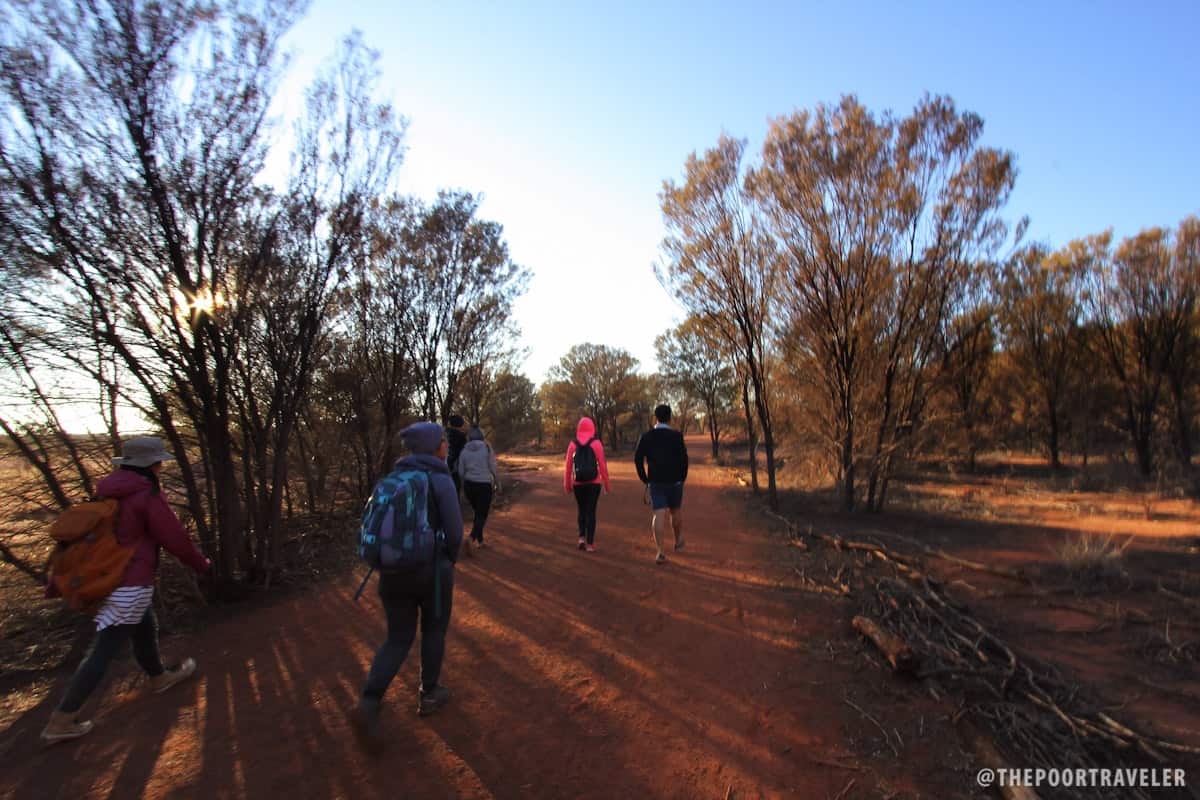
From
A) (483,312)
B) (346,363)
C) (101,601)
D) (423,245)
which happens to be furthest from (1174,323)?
(101,601)

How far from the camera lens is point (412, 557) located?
10.7 feet

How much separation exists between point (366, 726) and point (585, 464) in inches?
187

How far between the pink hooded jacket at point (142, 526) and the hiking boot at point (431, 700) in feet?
5.39

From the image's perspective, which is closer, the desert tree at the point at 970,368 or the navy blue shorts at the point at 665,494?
the navy blue shorts at the point at 665,494

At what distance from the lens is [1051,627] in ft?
16.9

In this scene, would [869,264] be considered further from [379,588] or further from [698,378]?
[698,378]

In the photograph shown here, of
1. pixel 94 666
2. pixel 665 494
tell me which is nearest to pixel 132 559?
pixel 94 666

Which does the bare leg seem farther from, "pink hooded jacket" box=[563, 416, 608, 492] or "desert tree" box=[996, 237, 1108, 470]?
"desert tree" box=[996, 237, 1108, 470]

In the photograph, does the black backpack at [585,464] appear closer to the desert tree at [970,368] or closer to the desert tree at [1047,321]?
the desert tree at [970,368]

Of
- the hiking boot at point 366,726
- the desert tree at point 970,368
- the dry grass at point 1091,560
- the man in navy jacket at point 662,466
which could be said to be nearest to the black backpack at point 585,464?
the man in navy jacket at point 662,466

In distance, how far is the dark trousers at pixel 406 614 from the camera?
131 inches

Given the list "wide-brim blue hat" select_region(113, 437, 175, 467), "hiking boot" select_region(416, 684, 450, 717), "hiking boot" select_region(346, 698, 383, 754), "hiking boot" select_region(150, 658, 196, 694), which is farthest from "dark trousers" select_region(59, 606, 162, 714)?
"hiking boot" select_region(416, 684, 450, 717)

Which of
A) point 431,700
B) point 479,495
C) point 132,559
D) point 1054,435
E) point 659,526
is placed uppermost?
point 1054,435

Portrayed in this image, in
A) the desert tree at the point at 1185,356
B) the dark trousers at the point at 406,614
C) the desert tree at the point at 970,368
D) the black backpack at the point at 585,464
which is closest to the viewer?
the dark trousers at the point at 406,614
